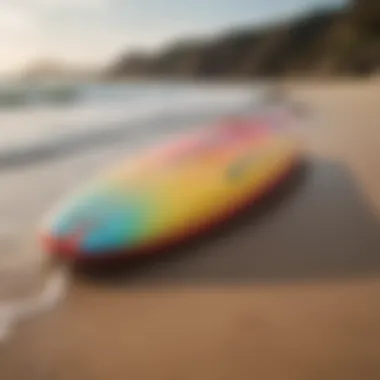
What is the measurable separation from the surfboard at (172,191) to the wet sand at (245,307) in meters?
0.03

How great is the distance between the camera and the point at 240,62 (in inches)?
34.1

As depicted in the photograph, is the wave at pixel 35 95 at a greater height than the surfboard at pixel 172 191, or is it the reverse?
the wave at pixel 35 95

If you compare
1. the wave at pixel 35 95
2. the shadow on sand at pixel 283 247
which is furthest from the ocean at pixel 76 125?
the shadow on sand at pixel 283 247

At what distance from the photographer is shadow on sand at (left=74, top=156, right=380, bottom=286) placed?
2.41 ft

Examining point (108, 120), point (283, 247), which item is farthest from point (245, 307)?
point (108, 120)

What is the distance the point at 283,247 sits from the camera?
0.77 m

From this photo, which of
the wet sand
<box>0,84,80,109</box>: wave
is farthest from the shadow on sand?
<box>0,84,80,109</box>: wave

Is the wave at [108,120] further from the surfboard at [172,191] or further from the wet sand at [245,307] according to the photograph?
the wet sand at [245,307]

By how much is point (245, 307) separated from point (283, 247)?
0.32ft

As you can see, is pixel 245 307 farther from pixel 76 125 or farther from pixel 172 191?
pixel 76 125

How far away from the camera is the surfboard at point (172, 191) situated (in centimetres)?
73

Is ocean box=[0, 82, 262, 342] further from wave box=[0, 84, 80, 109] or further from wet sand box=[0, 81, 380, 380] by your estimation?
wet sand box=[0, 81, 380, 380]

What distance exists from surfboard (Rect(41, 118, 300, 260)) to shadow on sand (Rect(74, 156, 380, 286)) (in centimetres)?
2

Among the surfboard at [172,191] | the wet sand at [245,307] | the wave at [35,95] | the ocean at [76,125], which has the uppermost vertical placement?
the wave at [35,95]
